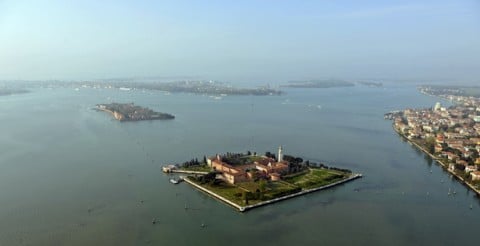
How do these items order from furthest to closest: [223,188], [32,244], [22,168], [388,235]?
[22,168] < [223,188] < [388,235] < [32,244]

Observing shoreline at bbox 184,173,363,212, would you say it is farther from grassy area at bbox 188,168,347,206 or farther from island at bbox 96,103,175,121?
island at bbox 96,103,175,121

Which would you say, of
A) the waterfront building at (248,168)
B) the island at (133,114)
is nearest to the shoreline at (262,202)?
the waterfront building at (248,168)

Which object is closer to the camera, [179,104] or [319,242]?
[319,242]

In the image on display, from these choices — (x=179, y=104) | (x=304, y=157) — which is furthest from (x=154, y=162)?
(x=179, y=104)

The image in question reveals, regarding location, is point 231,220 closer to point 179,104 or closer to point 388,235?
point 388,235

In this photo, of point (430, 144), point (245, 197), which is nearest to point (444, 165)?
point (430, 144)

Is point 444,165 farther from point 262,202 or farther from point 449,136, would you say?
point 262,202

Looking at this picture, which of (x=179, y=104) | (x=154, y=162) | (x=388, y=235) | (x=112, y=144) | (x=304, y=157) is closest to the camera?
(x=388, y=235)
